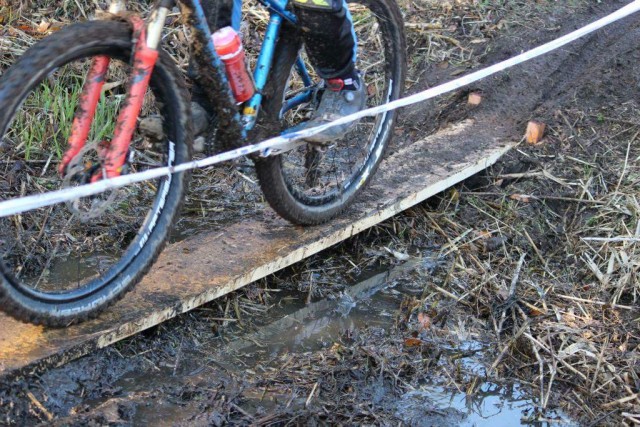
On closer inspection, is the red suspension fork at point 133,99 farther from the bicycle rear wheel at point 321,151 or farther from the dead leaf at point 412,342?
the dead leaf at point 412,342

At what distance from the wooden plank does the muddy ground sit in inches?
5.0

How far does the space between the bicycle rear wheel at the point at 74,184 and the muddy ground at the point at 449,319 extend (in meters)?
0.29

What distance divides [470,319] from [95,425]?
5.41 ft

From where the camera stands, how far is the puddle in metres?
3.15

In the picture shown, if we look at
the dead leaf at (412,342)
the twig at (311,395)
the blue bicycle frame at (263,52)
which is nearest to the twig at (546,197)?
the dead leaf at (412,342)

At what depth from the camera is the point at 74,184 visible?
3043mm

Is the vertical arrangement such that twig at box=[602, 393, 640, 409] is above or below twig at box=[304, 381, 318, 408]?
below

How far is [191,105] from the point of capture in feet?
10.8

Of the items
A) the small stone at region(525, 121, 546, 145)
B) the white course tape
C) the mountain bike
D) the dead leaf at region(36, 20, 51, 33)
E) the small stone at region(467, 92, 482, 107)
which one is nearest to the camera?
the white course tape

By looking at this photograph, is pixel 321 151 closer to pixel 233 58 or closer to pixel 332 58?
pixel 332 58

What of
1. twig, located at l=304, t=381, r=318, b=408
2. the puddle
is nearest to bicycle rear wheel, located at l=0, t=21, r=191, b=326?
the puddle

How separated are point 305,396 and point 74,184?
43.6 inches

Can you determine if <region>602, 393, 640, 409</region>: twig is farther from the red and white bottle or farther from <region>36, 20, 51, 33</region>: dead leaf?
<region>36, 20, 51, 33</region>: dead leaf

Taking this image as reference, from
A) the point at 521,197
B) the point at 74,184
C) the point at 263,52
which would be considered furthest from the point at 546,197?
the point at 74,184
